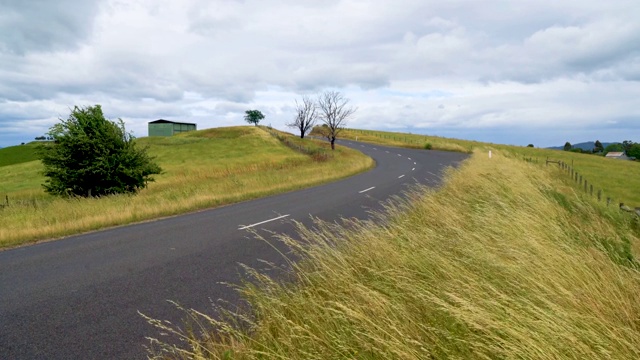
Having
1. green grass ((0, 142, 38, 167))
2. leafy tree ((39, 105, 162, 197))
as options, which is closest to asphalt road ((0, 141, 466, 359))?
leafy tree ((39, 105, 162, 197))

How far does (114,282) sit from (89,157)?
16197 mm

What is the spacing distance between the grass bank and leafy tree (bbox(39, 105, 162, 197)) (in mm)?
17213

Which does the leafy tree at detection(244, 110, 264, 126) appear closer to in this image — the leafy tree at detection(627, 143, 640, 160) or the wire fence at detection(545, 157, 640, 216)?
Answer: the wire fence at detection(545, 157, 640, 216)

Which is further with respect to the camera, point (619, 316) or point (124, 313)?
point (124, 313)

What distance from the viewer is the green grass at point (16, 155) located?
6987 cm

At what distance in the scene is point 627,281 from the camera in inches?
147

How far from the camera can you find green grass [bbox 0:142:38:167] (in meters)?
69.9

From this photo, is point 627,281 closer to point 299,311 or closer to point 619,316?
point 619,316

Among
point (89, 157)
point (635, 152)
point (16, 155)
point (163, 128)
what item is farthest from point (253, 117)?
point (635, 152)

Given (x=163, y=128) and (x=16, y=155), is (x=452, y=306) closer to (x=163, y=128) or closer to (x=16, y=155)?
(x=16, y=155)

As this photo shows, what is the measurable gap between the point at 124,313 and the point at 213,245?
10.6 feet

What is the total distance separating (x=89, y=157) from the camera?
63.2 feet

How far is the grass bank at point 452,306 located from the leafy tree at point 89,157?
56.5 ft

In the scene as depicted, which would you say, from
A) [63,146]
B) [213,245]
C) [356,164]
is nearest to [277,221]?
[213,245]
